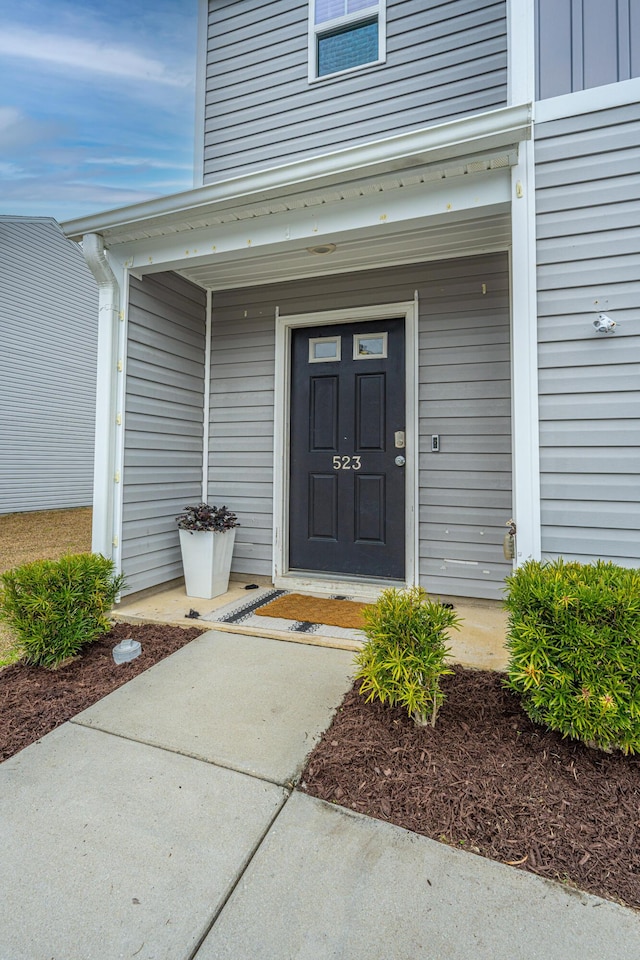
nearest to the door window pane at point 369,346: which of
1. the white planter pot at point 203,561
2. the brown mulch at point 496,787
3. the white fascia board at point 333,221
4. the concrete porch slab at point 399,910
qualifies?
the white fascia board at point 333,221

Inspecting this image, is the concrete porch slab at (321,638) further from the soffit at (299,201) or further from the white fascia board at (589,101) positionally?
the white fascia board at (589,101)

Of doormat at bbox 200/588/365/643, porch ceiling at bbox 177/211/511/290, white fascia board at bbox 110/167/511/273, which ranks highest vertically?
porch ceiling at bbox 177/211/511/290

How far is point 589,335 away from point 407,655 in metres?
1.60

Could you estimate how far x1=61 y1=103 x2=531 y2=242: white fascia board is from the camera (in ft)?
6.79

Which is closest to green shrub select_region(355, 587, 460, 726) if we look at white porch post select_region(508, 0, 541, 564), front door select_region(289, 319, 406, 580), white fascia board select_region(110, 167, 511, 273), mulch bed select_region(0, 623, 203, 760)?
white porch post select_region(508, 0, 541, 564)

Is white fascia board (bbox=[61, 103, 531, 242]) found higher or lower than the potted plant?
higher

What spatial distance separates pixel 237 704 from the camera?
1902mm

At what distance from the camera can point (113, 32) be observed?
206 inches

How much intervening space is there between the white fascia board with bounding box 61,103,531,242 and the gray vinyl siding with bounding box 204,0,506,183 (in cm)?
124

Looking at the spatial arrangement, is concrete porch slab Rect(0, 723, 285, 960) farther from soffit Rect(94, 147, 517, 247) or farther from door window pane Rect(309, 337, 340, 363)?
door window pane Rect(309, 337, 340, 363)

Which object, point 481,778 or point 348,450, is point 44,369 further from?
point 481,778

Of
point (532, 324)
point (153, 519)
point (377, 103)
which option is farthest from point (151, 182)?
point (532, 324)

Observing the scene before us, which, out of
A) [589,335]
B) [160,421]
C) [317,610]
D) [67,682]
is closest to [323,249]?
[160,421]

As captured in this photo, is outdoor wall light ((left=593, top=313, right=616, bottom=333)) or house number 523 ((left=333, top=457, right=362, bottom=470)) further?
house number 523 ((left=333, top=457, right=362, bottom=470))
